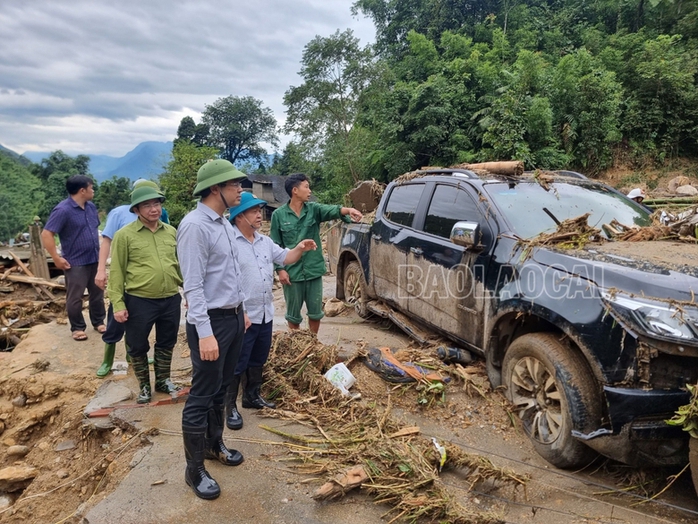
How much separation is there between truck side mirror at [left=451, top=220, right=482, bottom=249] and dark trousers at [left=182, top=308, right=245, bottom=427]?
1.88 meters

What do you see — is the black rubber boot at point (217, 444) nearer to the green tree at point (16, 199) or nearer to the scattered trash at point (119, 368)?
the scattered trash at point (119, 368)

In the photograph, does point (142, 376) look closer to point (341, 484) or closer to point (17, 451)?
point (17, 451)

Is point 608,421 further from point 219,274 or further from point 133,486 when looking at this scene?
point 133,486

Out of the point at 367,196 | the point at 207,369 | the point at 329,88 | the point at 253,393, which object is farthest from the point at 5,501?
the point at 329,88

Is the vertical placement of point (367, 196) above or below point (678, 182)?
below

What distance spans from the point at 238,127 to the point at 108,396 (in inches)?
2363

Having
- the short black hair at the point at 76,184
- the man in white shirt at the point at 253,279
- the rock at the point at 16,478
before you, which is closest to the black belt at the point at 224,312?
the man in white shirt at the point at 253,279

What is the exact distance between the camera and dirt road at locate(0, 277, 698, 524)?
2.67 m

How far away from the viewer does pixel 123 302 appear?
3.92m

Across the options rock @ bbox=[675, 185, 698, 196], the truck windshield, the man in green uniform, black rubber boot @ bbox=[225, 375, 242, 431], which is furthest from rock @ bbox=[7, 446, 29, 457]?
rock @ bbox=[675, 185, 698, 196]

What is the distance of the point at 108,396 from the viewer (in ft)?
13.9

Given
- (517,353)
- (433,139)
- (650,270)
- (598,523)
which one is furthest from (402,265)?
(433,139)

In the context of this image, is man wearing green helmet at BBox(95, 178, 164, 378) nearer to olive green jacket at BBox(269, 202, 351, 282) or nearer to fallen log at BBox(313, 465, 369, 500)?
olive green jacket at BBox(269, 202, 351, 282)

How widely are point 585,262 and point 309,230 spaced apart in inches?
106
